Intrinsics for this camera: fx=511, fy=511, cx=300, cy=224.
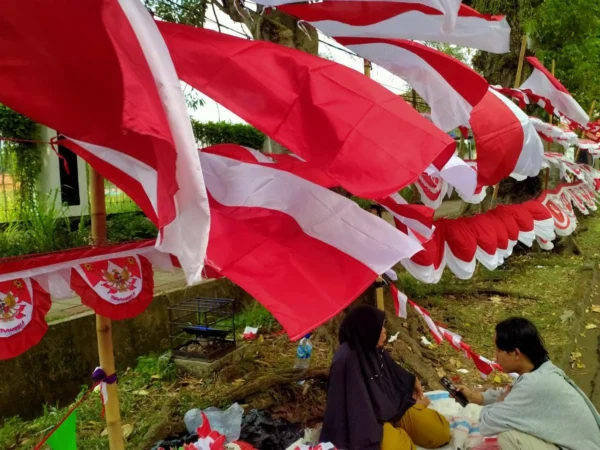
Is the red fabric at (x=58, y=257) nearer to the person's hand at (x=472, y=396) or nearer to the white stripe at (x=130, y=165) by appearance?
the white stripe at (x=130, y=165)

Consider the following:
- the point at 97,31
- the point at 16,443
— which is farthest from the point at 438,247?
the point at 16,443

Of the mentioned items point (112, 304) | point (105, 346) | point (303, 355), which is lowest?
point (303, 355)

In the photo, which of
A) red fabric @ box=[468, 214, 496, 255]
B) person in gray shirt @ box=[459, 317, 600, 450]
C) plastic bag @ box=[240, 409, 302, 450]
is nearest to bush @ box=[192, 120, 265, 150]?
red fabric @ box=[468, 214, 496, 255]

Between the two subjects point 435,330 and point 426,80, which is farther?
point 435,330

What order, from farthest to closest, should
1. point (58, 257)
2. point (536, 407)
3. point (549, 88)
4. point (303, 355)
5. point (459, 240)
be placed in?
point (549, 88) < point (303, 355) < point (459, 240) < point (536, 407) < point (58, 257)

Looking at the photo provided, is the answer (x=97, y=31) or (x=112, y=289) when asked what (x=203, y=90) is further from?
(x=112, y=289)

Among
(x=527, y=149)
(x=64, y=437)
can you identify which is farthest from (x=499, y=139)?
(x=64, y=437)

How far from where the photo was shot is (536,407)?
9.30ft

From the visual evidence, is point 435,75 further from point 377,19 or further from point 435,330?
point 435,330

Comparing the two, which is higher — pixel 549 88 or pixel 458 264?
pixel 549 88

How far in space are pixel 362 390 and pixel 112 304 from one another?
161cm

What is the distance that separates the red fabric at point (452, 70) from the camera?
9.23ft

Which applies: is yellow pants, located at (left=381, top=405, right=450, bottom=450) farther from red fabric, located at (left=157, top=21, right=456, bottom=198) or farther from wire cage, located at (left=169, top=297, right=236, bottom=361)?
wire cage, located at (left=169, top=297, right=236, bottom=361)

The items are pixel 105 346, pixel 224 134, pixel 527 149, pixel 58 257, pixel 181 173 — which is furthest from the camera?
pixel 224 134
